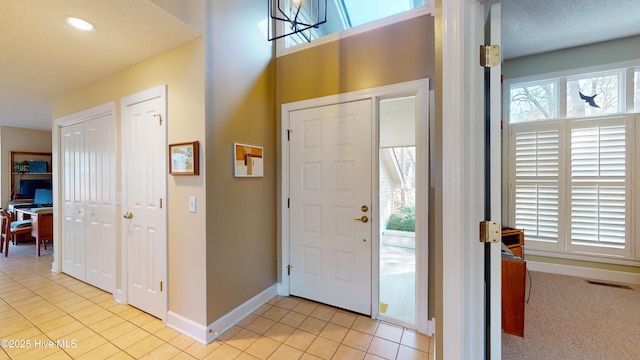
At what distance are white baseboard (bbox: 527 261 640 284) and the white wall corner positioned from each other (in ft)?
11.7

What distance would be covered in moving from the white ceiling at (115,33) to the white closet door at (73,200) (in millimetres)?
628

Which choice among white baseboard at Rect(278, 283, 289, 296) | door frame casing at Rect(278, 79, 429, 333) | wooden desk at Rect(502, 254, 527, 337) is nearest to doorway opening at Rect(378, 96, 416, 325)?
door frame casing at Rect(278, 79, 429, 333)

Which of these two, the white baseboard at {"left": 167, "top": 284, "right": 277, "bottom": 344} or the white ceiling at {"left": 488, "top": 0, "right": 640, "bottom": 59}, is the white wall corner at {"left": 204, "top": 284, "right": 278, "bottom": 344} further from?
the white ceiling at {"left": 488, "top": 0, "right": 640, "bottom": 59}

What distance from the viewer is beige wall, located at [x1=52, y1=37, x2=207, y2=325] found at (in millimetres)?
1996

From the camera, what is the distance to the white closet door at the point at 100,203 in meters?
2.66

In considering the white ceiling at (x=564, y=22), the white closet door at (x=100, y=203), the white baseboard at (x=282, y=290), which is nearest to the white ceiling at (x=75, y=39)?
the white closet door at (x=100, y=203)

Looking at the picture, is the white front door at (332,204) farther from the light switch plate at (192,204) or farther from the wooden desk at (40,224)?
the wooden desk at (40,224)

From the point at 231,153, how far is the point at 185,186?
47 centimetres

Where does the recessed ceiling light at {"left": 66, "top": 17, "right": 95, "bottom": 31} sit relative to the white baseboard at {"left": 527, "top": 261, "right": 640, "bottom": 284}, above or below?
above

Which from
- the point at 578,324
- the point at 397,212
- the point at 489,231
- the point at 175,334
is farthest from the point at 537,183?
the point at 175,334

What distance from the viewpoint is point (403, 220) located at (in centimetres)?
532

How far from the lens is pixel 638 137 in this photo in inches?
115

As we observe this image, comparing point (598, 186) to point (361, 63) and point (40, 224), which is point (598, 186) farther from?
point (40, 224)

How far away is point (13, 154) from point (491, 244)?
833 centimetres
